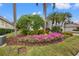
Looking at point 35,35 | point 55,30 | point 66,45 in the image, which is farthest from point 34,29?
point 66,45

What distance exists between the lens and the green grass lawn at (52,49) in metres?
2.19

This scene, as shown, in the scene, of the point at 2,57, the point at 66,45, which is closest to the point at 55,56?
the point at 66,45

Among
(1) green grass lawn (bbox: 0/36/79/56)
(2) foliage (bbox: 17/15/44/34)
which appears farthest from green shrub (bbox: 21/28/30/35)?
(1) green grass lawn (bbox: 0/36/79/56)

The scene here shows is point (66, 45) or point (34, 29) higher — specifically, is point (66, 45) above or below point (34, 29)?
below

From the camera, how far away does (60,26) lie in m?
2.23

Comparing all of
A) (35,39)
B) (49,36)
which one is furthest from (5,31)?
(49,36)

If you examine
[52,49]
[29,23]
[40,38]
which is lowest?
[52,49]

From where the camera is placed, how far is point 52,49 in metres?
2.20

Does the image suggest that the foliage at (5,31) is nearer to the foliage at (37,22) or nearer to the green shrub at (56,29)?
the foliage at (37,22)

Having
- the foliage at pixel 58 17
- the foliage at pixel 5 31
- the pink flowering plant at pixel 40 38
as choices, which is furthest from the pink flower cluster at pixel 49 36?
Result: the foliage at pixel 5 31

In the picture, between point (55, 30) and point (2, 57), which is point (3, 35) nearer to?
point (2, 57)

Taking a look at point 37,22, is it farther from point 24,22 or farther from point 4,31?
point 4,31

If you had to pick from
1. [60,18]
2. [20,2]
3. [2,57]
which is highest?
[20,2]

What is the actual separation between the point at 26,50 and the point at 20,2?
17.5 inches
